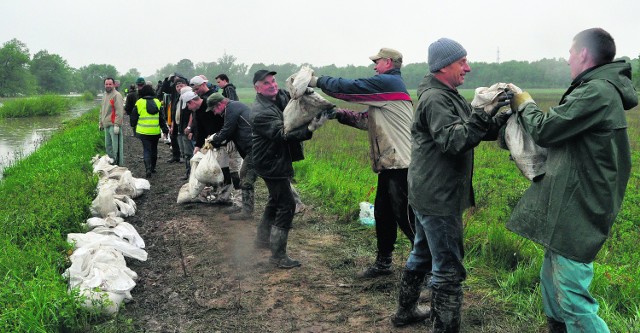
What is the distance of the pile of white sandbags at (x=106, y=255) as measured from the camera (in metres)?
3.67

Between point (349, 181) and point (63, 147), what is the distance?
8.09 m

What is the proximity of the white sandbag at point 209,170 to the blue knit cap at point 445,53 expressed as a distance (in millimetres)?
4474

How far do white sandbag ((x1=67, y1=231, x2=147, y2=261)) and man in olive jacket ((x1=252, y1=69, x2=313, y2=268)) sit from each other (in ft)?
4.38

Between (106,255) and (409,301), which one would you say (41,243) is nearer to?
(106,255)

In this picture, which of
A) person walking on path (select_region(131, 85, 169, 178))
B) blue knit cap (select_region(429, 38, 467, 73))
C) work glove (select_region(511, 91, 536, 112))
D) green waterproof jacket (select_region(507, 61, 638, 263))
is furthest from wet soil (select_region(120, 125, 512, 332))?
person walking on path (select_region(131, 85, 169, 178))

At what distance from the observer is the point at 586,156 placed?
229cm

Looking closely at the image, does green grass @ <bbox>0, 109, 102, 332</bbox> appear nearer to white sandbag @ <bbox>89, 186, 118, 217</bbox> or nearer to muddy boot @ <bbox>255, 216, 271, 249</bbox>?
white sandbag @ <bbox>89, 186, 118, 217</bbox>

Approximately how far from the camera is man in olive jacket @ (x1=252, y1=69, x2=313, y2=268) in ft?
15.1

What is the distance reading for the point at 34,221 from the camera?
17.5ft

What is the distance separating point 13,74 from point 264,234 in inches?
2754

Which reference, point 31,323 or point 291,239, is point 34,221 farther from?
point 291,239

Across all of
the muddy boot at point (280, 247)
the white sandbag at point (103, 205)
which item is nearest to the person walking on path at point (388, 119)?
the muddy boot at point (280, 247)

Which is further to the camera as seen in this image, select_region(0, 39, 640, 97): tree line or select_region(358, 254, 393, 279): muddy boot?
select_region(0, 39, 640, 97): tree line

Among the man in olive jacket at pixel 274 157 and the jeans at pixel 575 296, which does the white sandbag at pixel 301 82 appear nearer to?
the man in olive jacket at pixel 274 157
